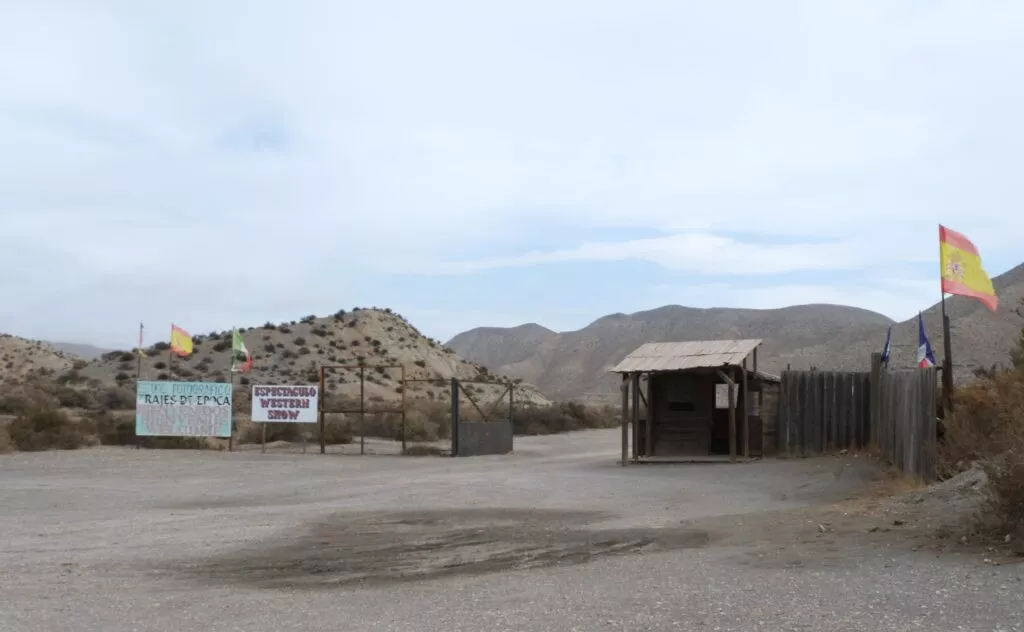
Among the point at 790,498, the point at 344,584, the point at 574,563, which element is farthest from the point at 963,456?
the point at 344,584

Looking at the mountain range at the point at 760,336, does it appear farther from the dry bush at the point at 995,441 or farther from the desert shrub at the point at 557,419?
the dry bush at the point at 995,441

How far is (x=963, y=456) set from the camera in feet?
48.4

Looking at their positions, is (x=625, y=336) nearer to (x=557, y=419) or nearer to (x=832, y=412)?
(x=557, y=419)

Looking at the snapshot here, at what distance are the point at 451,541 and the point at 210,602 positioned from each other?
4029mm

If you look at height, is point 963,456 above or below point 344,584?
above

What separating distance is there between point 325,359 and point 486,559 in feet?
202

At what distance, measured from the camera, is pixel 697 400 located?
28.6 metres

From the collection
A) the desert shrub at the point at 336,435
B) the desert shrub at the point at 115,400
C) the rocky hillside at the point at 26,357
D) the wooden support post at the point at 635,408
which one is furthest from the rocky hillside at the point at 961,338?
the rocky hillside at the point at 26,357

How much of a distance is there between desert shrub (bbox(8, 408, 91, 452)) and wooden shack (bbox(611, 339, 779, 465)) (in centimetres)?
1676

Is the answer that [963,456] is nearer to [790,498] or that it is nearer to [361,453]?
[790,498]

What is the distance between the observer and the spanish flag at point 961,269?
15539 mm

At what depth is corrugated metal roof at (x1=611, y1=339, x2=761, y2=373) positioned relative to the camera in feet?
82.9

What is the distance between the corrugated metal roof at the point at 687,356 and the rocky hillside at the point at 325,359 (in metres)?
32.9

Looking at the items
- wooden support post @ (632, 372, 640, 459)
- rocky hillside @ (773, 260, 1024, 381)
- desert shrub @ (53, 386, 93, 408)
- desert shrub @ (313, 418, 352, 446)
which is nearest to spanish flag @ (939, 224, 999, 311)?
wooden support post @ (632, 372, 640, 459)
